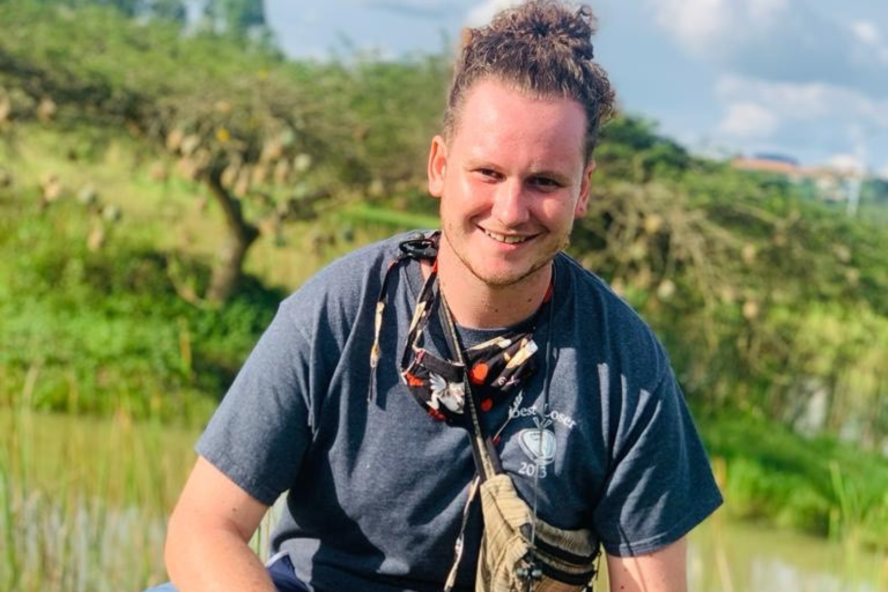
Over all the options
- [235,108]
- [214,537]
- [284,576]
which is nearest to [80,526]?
[284,576]

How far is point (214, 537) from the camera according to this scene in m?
2.27

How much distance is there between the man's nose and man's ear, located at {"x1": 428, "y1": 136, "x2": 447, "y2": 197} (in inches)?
6.4

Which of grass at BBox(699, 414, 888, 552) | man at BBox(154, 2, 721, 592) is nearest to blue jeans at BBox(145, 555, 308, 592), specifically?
man at BBox(154, 2, 721, 592)

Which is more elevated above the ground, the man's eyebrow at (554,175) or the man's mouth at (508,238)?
the man's eyebrow at (554,175)

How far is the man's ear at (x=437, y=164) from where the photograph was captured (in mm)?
2414

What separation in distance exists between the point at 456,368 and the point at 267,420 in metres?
0.32

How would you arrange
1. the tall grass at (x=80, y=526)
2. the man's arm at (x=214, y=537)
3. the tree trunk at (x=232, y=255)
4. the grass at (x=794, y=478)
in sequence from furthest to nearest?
the tree trunk at (x=232, y=255), the grass at (x=794, y=478), the tall grass at (x=80, y=526), the man's arm at (x=214, y=537)

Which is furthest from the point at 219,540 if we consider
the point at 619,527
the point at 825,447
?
the point at 825,447

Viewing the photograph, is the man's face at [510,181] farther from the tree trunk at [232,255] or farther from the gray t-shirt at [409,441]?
the tree trunk at [232,255]

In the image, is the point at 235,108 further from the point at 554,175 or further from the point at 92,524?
the point at 554,175

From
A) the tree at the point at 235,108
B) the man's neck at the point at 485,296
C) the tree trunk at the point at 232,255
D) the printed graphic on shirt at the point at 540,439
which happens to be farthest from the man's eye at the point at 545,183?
the tree trunk at the point at 232,255

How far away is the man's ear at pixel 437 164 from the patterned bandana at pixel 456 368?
172 millimetres

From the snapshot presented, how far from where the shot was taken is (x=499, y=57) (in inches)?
91.0

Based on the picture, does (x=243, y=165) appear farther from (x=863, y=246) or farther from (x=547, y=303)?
(x=547, y=303)
